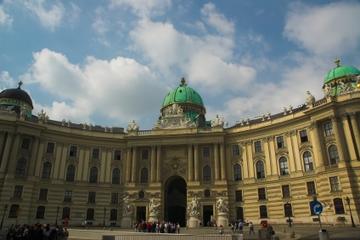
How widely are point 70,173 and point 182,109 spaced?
28304mm

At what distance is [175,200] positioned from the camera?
65.8 m

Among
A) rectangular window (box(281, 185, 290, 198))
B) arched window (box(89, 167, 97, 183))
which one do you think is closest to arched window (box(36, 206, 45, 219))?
arched window (box(89, 167, 97, 183))

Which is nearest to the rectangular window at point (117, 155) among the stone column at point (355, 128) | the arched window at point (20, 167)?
the arched window at point (20, 167)

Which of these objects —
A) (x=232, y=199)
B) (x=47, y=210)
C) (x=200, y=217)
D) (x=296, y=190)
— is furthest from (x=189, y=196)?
(x=47, y=210)

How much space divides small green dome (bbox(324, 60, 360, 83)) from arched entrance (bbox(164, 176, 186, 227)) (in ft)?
117

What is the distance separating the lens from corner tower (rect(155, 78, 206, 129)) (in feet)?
226

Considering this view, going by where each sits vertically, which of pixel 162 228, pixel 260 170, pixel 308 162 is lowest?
pixel 162 228

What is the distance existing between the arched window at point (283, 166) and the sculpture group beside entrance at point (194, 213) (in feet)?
53.8

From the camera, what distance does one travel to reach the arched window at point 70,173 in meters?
62.8

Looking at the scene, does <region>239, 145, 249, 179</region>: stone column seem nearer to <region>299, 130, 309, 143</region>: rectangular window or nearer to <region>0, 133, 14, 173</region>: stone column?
<region>299, 130, 309, 143</region>: rectangular window

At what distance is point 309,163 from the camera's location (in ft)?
179

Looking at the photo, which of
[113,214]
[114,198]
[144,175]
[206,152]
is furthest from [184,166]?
[113,214]

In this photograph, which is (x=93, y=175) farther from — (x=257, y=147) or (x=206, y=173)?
(x=257, y=147)

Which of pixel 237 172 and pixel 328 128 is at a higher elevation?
pixel 328 128
